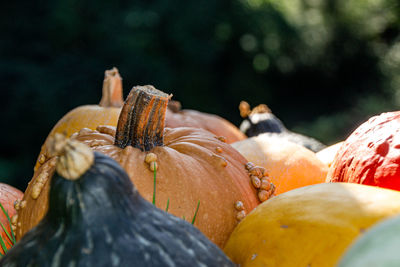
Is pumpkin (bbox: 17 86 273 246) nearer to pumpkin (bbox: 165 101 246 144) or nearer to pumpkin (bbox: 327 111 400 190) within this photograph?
pumpkin (bbox: 327 111 400 190)

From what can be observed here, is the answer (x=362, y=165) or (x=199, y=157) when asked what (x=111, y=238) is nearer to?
(x=199, y=157)

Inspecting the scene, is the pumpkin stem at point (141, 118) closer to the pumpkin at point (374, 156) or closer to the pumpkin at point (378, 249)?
the pumpkin at point (374, 156)

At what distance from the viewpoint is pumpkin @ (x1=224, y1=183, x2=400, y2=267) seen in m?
0.83

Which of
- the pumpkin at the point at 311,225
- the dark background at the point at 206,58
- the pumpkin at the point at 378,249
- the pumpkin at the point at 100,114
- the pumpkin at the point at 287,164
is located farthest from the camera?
the dark background at the point at 206,58

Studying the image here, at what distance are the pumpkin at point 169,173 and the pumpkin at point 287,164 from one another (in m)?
0.35

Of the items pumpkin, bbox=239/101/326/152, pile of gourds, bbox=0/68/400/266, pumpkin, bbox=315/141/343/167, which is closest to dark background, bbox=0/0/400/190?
pumpkin, bbox=239/101/326/152

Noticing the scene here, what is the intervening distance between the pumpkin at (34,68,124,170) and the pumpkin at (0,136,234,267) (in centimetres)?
111

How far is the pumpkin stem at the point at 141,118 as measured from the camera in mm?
1193

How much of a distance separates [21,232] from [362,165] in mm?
864

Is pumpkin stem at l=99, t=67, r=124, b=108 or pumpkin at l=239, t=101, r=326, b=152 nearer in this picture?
pumpkin stem at l=99, t=67, r=124, b=108

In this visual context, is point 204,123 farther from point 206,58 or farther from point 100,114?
point 206,58

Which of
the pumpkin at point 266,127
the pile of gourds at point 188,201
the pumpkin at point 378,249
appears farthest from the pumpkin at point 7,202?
the pumpkin at point 266,127

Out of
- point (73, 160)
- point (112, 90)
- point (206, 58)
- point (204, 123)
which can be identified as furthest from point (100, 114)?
point (206, 58)

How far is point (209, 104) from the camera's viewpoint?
20.7ft
